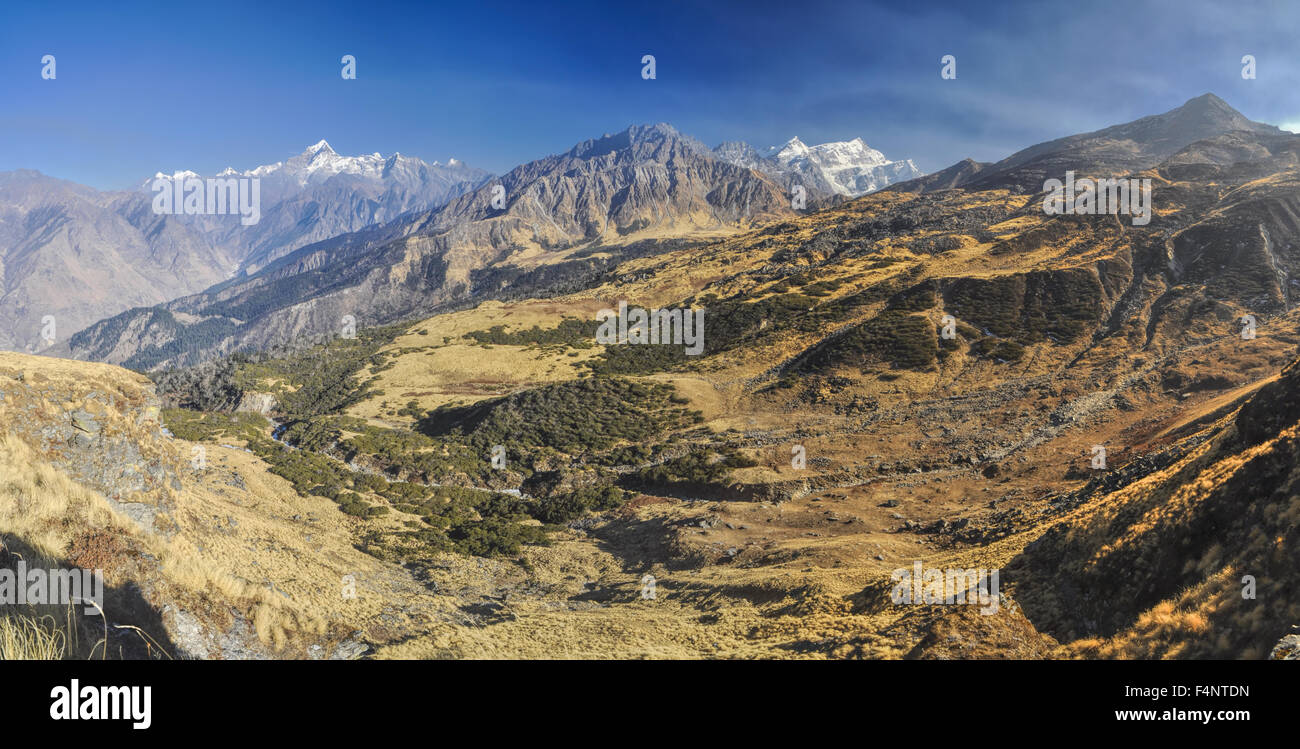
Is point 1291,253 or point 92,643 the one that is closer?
point 92,643

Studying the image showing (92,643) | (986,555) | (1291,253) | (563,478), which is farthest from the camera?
(1291,253)

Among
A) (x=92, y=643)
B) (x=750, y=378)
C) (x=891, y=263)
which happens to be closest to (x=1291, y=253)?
(x=891, y=263)

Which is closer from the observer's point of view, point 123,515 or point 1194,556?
point 123,515

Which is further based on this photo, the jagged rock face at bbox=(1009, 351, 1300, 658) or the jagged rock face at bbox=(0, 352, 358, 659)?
the jagged rock face at bbox=(1009, 351, 1300, 658)

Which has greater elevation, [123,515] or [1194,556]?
[123,515]

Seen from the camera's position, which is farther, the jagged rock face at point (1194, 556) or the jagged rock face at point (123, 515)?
the jagged rock face at point (1194, 556)

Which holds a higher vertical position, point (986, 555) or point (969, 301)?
point (969, 301)

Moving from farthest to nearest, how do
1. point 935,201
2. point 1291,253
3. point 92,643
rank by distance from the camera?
point 935,201 → point 1291,253 → point 92,643

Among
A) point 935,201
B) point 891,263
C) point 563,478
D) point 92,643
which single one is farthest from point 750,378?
point 935,201
